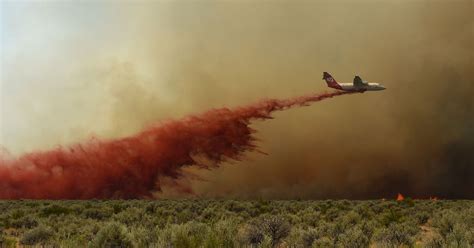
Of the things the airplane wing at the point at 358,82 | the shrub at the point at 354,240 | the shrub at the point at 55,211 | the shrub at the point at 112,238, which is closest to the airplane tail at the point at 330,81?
the airplane wing at the point at 358,82

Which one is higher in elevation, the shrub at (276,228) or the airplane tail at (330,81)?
the airplane tail at (330,81)

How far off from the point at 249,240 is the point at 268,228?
209 cm

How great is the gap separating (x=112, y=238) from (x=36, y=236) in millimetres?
6560

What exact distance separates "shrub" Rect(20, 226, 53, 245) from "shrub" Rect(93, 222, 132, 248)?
17.1 ft

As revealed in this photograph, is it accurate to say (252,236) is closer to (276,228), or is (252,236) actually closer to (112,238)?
(276,228)

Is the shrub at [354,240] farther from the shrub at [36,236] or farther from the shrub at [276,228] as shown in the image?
the shrub at [36,236]

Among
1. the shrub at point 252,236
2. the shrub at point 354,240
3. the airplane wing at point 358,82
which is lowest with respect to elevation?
the shrub at point 354,240

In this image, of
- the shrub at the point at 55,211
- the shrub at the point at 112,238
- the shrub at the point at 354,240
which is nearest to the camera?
the shrub at the point at 112,238

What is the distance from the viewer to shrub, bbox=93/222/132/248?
48.3ft

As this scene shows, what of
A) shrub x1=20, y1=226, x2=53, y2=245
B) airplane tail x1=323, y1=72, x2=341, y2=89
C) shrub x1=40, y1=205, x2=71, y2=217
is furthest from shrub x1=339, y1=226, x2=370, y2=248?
airplane tail x1=323, y1=72, x2=341, y2=89

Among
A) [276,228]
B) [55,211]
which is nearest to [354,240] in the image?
[276,228]

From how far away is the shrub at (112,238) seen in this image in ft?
48.3

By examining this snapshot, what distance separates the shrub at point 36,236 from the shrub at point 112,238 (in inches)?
205

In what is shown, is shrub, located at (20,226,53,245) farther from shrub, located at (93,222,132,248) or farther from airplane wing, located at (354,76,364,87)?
airplane wing, located at (354,76,364,87)
